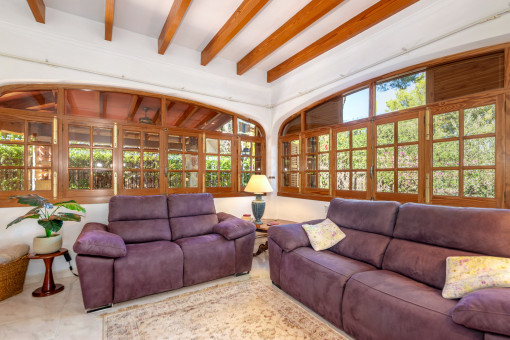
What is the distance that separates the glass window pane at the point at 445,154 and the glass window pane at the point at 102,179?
3.94 m

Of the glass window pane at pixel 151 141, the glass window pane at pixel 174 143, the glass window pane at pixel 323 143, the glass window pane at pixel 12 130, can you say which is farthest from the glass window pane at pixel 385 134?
the glass window pane at pixel 12 130

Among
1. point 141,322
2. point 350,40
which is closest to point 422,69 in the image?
point 350,40

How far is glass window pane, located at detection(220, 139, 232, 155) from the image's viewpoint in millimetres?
4221

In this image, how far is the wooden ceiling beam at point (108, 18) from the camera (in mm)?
2428

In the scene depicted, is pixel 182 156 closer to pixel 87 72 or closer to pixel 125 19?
pixel 87 72

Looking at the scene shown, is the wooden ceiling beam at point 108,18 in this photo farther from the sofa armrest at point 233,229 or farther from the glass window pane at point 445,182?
the glass window pane at point 445,182

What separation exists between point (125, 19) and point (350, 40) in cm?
286

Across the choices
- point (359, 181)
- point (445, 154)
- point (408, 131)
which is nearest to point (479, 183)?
point (445, 154)

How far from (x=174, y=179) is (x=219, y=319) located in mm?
2231

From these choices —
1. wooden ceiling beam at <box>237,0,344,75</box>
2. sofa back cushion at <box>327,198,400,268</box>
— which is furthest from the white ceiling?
sofa back cushion at <box>327,198,400,268</box>

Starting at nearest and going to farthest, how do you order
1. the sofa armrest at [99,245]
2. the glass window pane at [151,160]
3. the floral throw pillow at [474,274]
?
the floral throw pillow at [474,274] < the sofa armrest at [99,245] < the glass window pane at [151,160]

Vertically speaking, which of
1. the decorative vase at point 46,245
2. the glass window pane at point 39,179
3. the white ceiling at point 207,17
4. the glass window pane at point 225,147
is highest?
the white ceiling at point 207,17

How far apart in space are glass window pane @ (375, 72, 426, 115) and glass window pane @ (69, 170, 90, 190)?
3843 millimetres

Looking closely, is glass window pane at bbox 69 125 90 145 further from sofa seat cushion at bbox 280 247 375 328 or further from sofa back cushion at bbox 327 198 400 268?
Result: sofa back cushion at bbox 327 198 400 268
